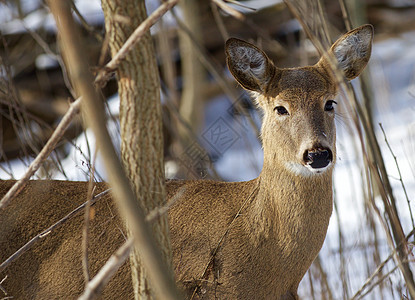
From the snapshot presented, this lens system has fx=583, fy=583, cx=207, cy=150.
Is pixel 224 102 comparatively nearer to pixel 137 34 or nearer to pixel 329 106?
pixel 329 106

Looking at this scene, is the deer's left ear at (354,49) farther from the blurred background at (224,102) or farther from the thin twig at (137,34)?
the thin twig at (137,34)

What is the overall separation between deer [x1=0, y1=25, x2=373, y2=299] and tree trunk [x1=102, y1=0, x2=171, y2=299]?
0.73 metres

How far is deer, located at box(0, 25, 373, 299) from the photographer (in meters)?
3.18

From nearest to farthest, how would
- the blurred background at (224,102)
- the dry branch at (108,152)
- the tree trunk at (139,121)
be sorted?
the dry branch at (108,152), the tree trunk at (139,121), the blurred background at (224,102)

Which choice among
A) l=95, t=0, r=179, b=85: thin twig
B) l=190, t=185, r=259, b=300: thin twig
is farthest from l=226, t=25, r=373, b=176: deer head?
l=95, t=0, r=179, b=85: thin twig

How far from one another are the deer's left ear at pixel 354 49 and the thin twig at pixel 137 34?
176 centimetres

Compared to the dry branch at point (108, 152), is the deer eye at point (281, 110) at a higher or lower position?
higher

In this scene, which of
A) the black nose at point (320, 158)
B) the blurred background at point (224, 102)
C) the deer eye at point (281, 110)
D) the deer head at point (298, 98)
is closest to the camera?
the black nose at point (320, 158)

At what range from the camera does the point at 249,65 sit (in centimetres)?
362

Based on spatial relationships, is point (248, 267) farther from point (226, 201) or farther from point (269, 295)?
point (226, 201)

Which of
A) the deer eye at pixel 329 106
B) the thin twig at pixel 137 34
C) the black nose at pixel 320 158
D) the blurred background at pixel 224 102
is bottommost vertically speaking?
the black nose at pixel 320 158

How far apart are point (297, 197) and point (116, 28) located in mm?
1482

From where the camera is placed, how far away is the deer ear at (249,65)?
11.6 feet

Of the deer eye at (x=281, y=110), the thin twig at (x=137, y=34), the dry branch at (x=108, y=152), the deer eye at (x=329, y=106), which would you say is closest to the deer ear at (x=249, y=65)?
the deer eye at (x=281, y=110)
